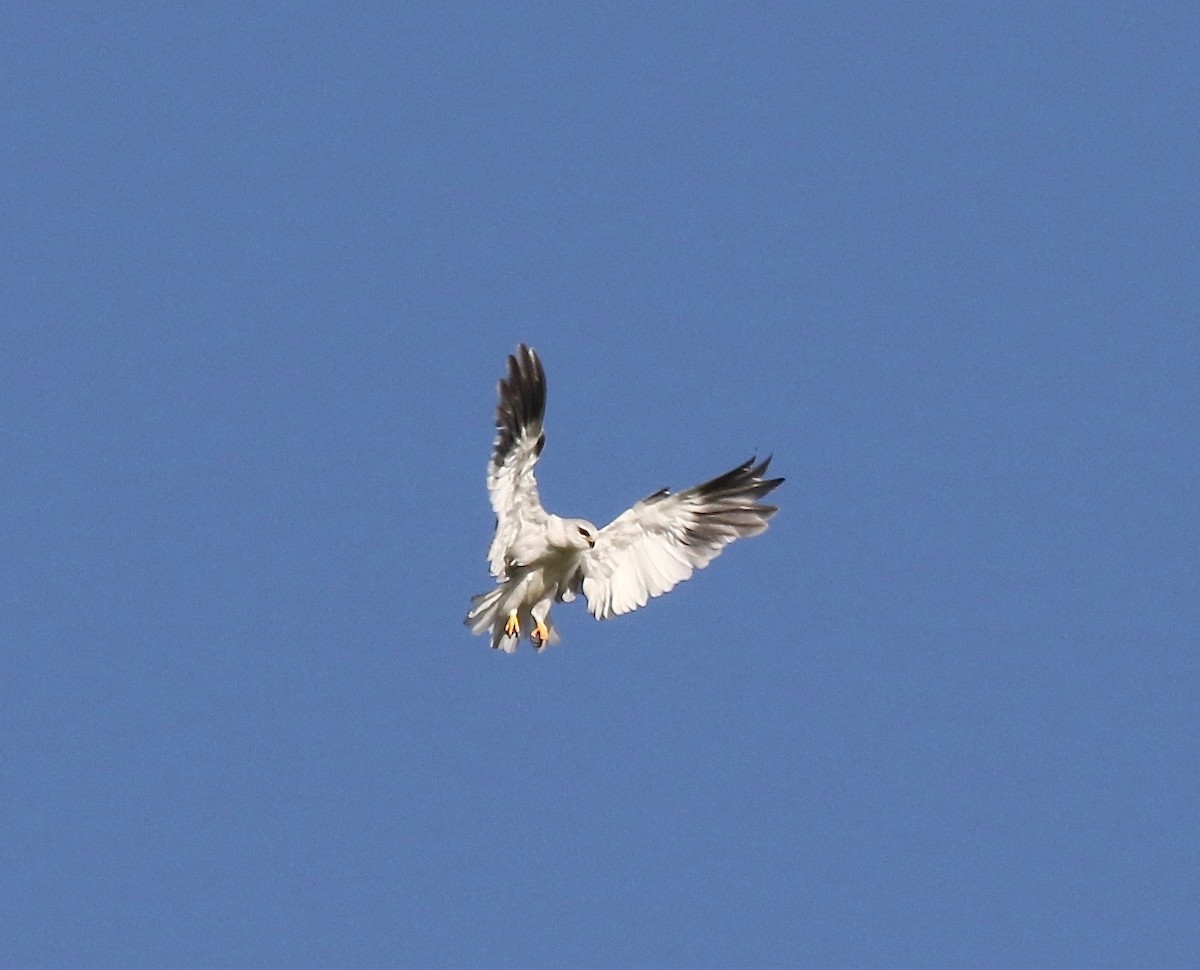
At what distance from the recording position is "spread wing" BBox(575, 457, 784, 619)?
76.1 feet

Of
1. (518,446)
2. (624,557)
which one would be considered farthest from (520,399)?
(624,557)

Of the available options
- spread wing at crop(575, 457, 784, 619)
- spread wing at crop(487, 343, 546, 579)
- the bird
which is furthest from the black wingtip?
spread wing at crop(575, 457, 784, 619)

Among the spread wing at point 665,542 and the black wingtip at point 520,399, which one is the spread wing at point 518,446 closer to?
the black wingtip at point 520,399

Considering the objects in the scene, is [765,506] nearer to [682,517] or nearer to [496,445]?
[682,517]

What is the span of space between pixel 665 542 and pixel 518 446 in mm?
1831

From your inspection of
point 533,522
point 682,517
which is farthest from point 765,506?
point 533,522

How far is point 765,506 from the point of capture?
76.3 ft

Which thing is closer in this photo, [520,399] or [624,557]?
[520,399]

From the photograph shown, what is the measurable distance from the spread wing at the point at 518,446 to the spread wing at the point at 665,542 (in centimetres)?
94

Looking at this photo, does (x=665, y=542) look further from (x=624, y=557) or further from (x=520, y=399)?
(x=520, y=399)

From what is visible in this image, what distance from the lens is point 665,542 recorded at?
23328mm

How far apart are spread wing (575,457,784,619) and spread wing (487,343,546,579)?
94 cm

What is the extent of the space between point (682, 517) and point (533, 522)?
5.04ft

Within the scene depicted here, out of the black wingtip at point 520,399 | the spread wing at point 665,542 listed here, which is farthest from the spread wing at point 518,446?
the spread wing at point 665,542
